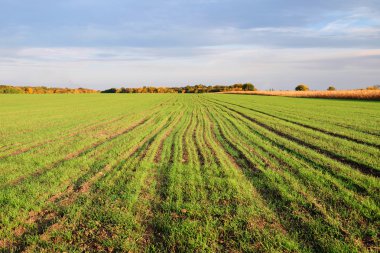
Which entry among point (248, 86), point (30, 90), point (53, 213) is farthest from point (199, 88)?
point (53, 213)

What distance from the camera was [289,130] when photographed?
16.3 metres

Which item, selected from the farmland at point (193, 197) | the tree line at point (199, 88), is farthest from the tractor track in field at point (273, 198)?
the tree line at point (199, 88)

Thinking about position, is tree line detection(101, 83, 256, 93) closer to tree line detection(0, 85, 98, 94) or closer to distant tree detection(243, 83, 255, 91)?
distant tree detection(243, 83, 255, 91)

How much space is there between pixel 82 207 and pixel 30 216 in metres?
1.08

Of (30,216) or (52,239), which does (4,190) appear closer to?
(30,216)

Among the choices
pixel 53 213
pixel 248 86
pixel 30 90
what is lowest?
pixel 53 213

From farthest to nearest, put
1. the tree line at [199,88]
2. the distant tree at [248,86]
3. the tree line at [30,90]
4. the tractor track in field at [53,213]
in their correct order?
the distant tree at [248,86], the tree line at [199,88], the tree line at [30,90], the tractor track in field at [53,213]

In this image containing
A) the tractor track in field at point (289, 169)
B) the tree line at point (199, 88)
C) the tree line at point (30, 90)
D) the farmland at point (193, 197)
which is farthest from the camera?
the tree line at point (199, 88)

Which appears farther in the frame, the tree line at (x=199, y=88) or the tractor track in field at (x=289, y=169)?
the tree line at (x=199, y=88)

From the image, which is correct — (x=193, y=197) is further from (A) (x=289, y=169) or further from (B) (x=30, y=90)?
(B) (x=30, y=90)

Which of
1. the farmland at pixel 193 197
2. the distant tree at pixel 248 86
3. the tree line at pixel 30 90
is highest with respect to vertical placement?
the distant tree at pixel 248 86

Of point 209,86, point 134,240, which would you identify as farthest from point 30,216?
point 209,86

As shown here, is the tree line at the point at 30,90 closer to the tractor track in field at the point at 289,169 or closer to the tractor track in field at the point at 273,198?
the tractor track in field at the point at 289,169

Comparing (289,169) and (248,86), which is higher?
(248,86)
